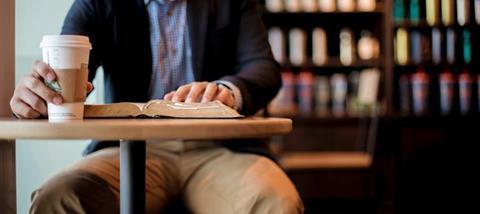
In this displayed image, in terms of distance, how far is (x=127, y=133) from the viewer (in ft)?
3.12

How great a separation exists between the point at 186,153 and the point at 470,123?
3119 mm

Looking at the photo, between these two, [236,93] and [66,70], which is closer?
[66,70]

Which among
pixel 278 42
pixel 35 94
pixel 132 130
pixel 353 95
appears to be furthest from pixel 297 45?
pixel 132 130

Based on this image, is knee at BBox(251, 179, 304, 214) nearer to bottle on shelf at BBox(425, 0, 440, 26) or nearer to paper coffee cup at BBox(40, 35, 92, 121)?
paper coffee cup at BBox(40, 35, 92, 121)

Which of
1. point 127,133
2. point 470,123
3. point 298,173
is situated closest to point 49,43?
point 127,133

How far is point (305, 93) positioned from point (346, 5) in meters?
0.61

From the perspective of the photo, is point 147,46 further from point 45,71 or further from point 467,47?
point 467,47

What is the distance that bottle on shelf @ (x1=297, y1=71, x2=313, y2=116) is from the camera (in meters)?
4.22

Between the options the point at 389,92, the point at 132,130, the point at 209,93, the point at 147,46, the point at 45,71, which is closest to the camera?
the point at 132,130

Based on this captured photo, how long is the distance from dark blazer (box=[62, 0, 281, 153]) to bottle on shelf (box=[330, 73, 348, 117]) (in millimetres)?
2591

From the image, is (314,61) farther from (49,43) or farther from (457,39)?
(49,43)

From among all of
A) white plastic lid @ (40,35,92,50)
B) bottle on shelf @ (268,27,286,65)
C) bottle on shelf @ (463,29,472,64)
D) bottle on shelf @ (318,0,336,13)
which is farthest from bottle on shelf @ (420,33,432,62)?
white plastic lid @ (40,35,92,50)

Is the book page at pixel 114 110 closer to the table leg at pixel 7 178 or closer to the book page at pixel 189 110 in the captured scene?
the book page at pixel 189 110

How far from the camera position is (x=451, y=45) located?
429 cm
